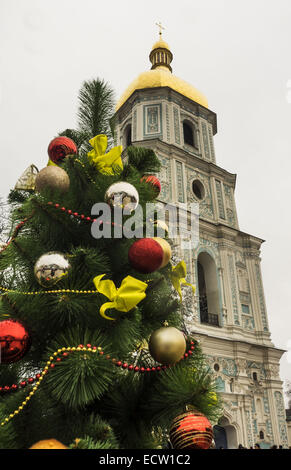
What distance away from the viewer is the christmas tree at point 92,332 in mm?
1304

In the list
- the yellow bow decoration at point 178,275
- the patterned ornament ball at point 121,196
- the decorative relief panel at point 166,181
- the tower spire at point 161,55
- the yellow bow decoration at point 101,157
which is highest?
the tower spire at point 161,55

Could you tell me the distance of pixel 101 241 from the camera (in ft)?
6.01

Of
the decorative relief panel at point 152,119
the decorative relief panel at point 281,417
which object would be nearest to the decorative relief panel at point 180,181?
the decorative relief panel at point 152,119

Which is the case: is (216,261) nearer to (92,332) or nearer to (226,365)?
(226,365)

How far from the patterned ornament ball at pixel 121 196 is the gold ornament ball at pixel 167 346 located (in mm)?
606

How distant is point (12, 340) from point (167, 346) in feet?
1.88

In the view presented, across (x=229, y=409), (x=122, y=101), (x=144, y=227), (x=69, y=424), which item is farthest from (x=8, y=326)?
(x=122, y=101)

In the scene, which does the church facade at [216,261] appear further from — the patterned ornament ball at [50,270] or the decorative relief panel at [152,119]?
the patterned ornament ball at [50,270]

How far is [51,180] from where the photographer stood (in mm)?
1731

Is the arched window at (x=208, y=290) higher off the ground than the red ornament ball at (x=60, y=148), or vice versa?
the arched window at (x=208, y=290)

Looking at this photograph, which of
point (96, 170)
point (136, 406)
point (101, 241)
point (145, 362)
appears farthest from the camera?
point (96, 170)

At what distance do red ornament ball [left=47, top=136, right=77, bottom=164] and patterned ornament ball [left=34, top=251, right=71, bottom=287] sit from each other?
2.58 feet

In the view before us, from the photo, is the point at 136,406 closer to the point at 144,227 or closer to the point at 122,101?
the point at 144,227

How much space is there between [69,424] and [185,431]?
421mm
